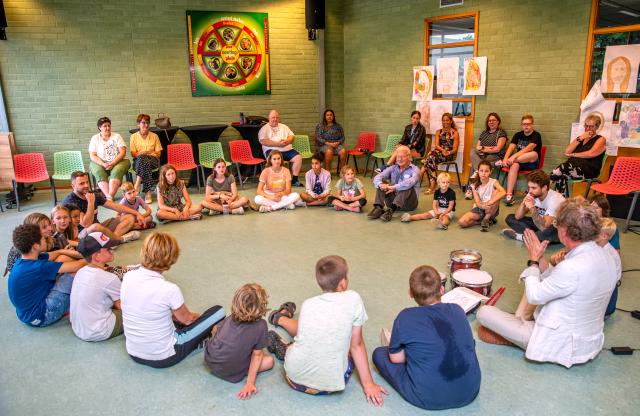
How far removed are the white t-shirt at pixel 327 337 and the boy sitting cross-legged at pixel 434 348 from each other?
255mm

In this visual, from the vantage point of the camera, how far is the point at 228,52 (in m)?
8.81

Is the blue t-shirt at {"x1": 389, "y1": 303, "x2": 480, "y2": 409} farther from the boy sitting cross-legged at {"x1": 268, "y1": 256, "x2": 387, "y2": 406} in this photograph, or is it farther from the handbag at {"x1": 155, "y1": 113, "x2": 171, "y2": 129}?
the handbag at {"x1": 155, "y1": 113, "x2": 171, "y2": 129}

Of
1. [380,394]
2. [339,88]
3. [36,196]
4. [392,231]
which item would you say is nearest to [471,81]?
[339,88]

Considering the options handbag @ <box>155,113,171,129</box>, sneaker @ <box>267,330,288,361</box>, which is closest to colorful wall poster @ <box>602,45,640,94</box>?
sneaker @ <box>267,330,288,361</box>

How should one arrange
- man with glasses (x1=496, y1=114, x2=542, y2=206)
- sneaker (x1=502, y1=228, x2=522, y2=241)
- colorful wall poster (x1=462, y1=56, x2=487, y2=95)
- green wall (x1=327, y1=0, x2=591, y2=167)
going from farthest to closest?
colorful wall poster (x1=462, y1=56, x2=487, y2=95) → man with glasses (x1=496, y1=114, x2=542, y2=206) → green wall (x1=327, y1=0, x2=591, y2=167) → sneaker (x1=502, y1=228, x2=522, y2=241)

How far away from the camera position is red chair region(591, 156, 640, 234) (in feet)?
18.8

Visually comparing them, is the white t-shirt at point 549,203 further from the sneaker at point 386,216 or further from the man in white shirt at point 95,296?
the man in white shirt at point 95,296

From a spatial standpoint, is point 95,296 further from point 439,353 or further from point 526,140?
point 526,140

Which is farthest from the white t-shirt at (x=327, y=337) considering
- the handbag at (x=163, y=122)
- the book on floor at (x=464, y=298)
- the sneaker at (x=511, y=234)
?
the handbag at (x=163, y=122)

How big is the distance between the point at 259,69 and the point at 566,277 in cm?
742

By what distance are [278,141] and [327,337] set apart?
6075mm

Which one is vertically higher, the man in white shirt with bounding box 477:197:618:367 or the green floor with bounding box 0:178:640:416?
the man in white shirt with bounding box 477:197:618:367

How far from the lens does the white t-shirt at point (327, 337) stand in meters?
2.56

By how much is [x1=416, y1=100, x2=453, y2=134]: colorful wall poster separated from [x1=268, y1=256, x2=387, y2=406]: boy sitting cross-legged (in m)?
6.32
